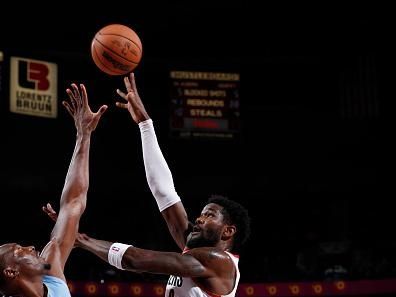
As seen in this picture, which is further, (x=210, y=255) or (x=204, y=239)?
(x=204, y=239)

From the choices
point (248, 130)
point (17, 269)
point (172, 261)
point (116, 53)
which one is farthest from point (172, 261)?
point (248, 130)

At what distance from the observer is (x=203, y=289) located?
3971 millimetres

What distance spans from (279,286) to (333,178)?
10.7 ft

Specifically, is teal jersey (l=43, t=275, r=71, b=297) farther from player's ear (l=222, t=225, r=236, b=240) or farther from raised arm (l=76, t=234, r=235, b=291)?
player's ear (l=222, t=225, r=236, b=240)

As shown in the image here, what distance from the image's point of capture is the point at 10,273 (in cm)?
323

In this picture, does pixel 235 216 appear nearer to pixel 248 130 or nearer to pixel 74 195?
pixel 74 195

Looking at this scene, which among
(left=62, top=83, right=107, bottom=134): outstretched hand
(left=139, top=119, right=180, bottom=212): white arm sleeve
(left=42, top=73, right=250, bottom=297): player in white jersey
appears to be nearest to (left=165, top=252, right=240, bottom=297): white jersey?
(left=42, top=73, right=250, bottom=297): player in white jersey

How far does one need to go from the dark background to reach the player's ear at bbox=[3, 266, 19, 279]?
29.3 ft

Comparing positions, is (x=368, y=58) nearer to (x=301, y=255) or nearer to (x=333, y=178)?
(x=333, y=178)

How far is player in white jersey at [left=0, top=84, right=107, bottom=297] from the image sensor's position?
10.6 feet

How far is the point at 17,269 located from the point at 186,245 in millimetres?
1320

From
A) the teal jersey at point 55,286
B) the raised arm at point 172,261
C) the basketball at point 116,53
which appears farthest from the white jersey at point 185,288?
the basketball at point 116,53

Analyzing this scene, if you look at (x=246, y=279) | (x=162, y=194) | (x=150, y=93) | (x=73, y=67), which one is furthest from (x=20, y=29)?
(x=162, y=194)

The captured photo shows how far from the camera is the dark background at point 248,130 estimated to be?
12.5 meters
